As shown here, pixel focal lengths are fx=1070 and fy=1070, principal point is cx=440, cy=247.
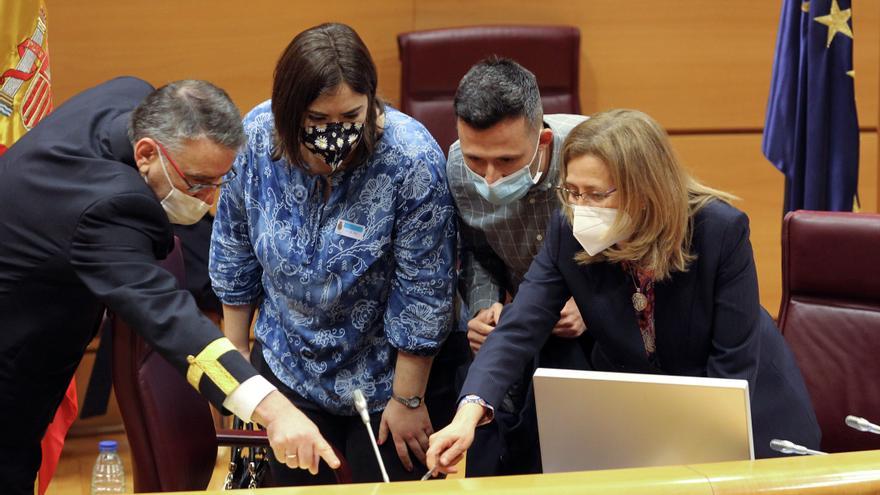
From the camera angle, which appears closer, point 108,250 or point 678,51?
point 108,250

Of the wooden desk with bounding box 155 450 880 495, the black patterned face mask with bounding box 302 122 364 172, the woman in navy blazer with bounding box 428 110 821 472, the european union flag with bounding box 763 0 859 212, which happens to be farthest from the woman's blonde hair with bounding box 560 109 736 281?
the european union flag with bounding box 763 0 859 212

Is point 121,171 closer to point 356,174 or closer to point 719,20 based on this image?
point 356,174

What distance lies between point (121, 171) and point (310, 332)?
554 mm

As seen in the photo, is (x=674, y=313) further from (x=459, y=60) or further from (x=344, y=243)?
(x=459, y=60)

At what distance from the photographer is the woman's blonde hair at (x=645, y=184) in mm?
1784

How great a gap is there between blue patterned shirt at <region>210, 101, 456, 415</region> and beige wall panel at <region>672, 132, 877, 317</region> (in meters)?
2.44

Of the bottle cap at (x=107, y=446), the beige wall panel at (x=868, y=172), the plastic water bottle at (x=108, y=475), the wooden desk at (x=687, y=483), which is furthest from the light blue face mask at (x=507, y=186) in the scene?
the beige wall panel at (x=868, y=172)

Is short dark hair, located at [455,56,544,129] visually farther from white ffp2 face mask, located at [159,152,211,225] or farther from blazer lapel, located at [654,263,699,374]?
white ffp2 face mask, located at [159,152,211,225]

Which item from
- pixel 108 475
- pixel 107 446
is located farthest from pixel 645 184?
pixel 108 475

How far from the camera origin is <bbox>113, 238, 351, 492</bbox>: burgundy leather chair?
1.79 m

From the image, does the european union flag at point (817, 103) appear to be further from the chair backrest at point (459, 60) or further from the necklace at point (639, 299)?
the necklace at point (639, 299)

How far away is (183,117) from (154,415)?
1.68 feet

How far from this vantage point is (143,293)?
5.19 ft

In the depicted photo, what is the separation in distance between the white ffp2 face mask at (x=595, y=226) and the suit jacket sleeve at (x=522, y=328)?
0.09 metres
